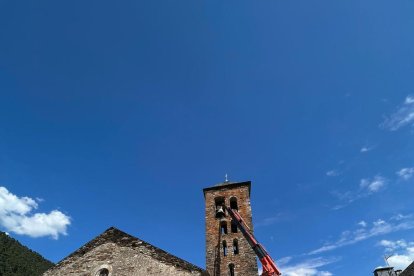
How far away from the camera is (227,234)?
2417cm

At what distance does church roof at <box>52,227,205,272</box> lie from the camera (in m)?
11.6

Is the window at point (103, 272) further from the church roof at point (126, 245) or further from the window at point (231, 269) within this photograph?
the window at point (231, 269)

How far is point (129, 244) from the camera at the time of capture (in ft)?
40.4

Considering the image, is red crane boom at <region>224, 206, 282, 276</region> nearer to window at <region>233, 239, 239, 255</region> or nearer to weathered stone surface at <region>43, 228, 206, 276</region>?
window at <region>233, 239, 239, 255</region>

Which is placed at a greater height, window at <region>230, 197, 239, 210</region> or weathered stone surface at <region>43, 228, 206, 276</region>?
window at <region>230, 197, 239, 210</region>

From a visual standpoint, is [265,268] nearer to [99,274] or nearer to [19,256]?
[99,274]

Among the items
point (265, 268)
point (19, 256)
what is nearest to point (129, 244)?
point (265, 268)

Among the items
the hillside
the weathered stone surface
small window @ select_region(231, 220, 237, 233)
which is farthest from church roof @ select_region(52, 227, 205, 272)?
the hillside

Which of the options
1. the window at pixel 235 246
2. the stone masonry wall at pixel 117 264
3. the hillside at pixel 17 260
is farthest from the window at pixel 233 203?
the hillside at pixel 17 260

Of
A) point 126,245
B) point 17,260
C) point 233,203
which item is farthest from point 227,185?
point 17,260

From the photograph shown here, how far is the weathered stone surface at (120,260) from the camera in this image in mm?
11461

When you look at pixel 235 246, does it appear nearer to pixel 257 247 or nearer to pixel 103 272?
pixel 257 247

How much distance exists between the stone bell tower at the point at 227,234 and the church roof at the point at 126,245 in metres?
11.4

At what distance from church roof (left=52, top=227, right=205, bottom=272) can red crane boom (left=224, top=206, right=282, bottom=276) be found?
32.2 feet
